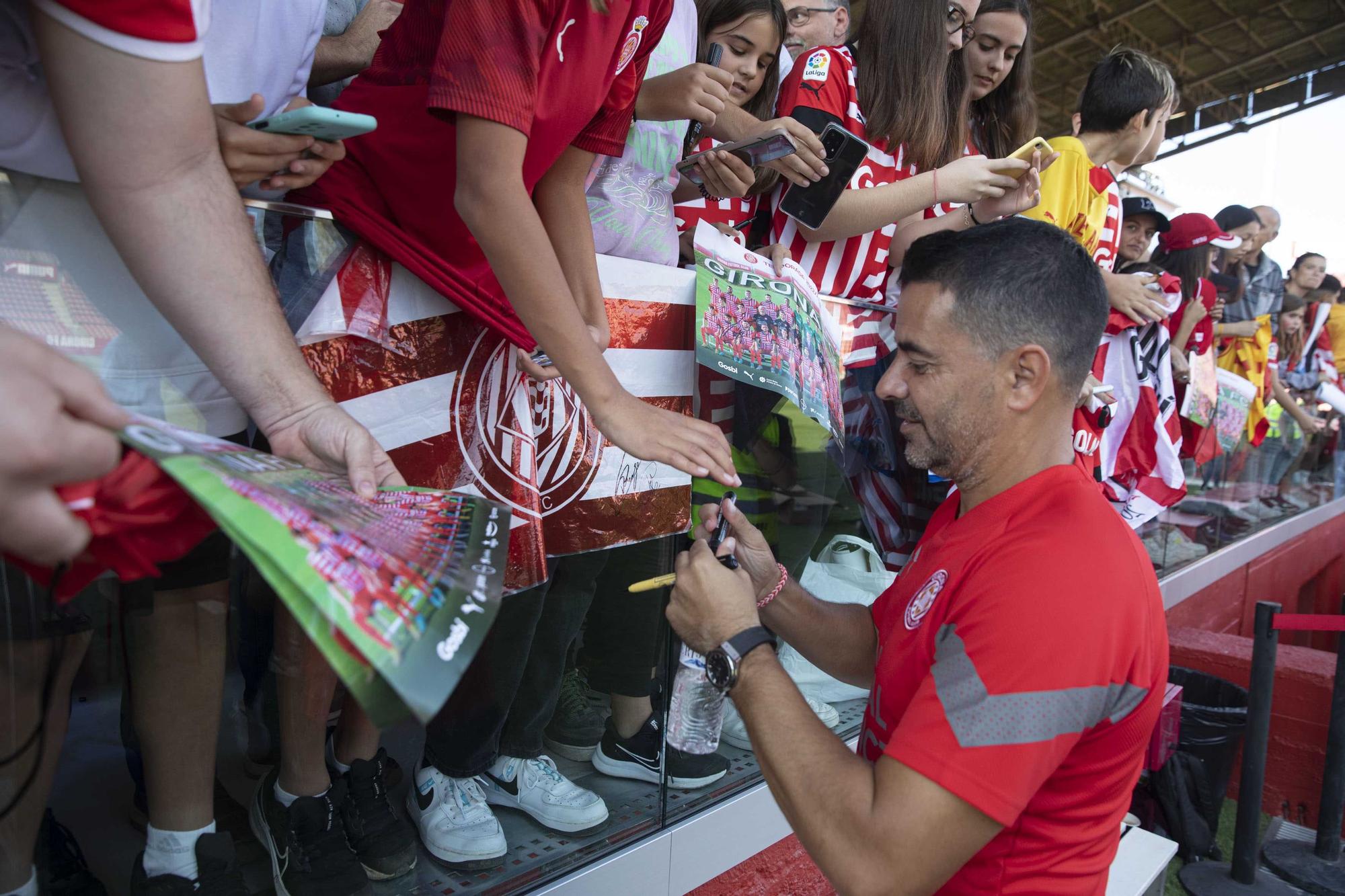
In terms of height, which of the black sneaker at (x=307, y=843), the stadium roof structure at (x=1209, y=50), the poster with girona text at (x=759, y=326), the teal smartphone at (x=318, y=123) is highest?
the stadium roof structure at (x=1209, y=50)

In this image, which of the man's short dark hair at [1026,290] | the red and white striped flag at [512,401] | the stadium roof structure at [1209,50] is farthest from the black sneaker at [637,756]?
the stadium roof structure at [1209,50]

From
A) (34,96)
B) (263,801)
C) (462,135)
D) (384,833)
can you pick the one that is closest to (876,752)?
(384,833)

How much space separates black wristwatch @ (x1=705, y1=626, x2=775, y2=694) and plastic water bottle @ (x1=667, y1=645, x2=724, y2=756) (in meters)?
0.50

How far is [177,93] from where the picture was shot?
86 cm

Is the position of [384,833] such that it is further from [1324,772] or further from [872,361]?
[1324,772]

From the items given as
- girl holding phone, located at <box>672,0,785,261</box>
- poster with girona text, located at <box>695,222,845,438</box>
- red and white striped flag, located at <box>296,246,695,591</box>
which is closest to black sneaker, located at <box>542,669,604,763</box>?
red and white striped flag, located at <box>296,246,695,591</box>

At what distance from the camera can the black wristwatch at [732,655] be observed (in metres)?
1.29

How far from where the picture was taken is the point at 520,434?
1606mm

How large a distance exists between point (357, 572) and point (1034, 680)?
882mm

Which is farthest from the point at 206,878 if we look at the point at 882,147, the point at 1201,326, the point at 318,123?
the point at 1201,326

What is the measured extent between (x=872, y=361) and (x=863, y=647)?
38.4 inches

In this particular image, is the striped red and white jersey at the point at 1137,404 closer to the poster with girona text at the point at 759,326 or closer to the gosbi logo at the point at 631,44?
the poster with girona text at the point at 759,326

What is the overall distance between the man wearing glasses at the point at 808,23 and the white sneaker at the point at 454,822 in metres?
2.22

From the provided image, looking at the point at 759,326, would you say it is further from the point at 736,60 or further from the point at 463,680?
the point at 463,680
